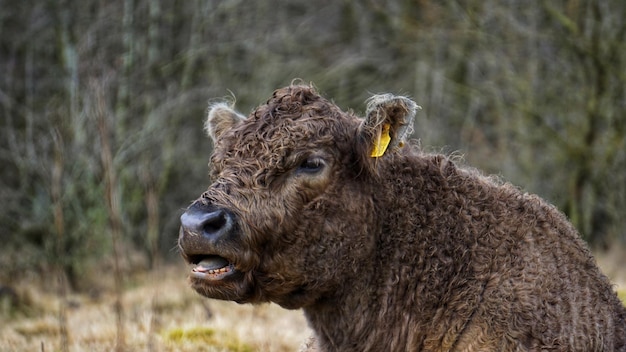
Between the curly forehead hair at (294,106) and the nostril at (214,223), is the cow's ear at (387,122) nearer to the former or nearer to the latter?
the curly forehead hair at (294,106)

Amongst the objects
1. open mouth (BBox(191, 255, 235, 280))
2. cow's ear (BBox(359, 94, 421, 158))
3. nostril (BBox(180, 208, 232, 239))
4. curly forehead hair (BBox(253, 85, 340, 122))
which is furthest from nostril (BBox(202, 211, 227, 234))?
cow's ear (BBox(359, 94, 421, 158))

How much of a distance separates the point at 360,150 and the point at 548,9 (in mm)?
9841

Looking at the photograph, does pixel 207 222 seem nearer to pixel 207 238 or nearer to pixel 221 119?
pixel 207 238

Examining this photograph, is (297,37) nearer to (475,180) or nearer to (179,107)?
(179,107)

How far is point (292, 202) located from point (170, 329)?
12.3ft

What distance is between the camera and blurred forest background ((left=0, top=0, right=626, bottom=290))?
14625mm

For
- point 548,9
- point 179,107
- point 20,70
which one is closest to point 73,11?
point 20,70

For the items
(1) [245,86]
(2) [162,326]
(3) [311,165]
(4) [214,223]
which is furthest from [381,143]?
(1) [245,86]

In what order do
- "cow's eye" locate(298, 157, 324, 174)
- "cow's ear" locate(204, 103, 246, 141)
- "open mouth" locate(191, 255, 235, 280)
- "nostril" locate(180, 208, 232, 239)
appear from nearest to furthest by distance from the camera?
"nostril" locate(180, 208, 232, 239) → "open mouth" locate(191, 255, 235, 280) → "cow's eye" locate(298, 157, 324, 174) → "cow's ear" locate(204, 103, 246, 141)

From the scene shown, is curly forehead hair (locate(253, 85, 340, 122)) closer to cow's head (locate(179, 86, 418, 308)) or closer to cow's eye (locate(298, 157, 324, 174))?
cow's head (locate(179, 86, 418, 308))

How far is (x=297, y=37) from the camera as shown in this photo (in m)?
19.0

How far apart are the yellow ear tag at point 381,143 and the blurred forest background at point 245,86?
27.3 ft

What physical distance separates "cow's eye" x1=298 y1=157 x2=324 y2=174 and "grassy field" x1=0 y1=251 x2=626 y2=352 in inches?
44.4

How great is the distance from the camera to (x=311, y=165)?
15.9 ft
